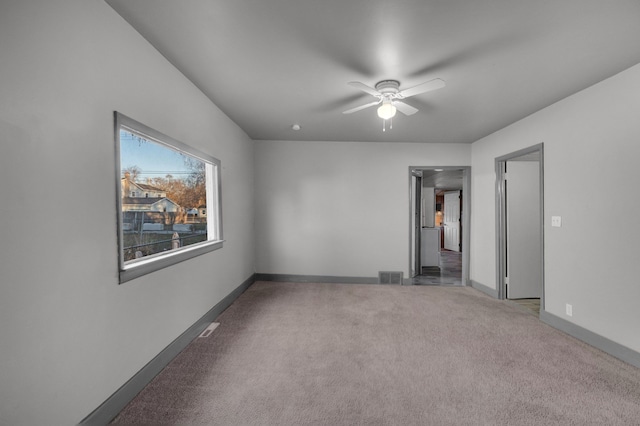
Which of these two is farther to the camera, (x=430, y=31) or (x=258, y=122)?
(x=258, y=122)

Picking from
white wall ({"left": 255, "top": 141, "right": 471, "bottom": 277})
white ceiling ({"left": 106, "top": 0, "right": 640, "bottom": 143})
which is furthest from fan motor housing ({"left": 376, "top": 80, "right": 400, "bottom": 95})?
white wall ({"left": 255, "top": 141, "right": 471, "bottom": 277})

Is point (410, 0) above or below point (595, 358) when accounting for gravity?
above

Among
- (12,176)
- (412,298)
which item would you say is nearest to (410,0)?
(12,176)

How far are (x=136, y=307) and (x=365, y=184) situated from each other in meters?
3.97

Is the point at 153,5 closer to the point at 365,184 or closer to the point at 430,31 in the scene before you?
the point at 430,31

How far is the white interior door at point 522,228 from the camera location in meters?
4.25

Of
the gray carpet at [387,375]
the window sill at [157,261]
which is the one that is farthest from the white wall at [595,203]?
the window sill at [157,261]

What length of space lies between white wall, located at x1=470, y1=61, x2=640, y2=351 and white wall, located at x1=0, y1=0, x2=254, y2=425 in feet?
13.2

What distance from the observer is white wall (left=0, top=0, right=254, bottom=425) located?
1.22 m

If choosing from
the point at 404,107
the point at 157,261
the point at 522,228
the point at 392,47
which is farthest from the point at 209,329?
the point at 522,228

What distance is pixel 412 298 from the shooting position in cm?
434

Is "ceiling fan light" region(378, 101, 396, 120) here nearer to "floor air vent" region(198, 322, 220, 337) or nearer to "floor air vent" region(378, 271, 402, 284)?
"floor air vent" region(198, 322, 220, 337)

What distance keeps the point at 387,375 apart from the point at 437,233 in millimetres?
4905

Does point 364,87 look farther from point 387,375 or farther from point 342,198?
point 342,198
